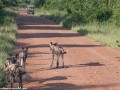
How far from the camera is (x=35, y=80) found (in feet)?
39.1

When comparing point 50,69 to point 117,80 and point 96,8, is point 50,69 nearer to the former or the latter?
point 117,80

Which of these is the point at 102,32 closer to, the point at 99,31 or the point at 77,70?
the point at 99,31

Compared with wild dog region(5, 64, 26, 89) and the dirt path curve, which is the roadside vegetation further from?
wild dog region(5, 64, 26, 89)

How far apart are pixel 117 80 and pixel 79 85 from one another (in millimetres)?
1349

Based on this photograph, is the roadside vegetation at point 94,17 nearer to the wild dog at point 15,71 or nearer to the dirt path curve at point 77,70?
the dirt path curve at point 77,70

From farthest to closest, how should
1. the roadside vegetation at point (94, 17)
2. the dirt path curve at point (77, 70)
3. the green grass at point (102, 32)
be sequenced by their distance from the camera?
the roadside vegetation at point (94, 17) → the green grass at point (102, 32) → the dirt path curve at point (77, 70)

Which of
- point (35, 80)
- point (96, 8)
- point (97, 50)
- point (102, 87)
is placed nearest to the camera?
point (102, 87)

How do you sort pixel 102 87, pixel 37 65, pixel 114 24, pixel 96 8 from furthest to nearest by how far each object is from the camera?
pixel 96 8
pixel 114 24
pixel 37 65
pixel 102 87

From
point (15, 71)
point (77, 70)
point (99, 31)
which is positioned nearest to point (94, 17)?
point (99, 31)

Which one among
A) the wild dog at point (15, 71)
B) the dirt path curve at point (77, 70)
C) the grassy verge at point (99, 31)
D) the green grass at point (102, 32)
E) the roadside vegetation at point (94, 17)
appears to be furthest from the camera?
the roadside vegetation at point (94, 17)

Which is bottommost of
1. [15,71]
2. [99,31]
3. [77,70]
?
[99,31]

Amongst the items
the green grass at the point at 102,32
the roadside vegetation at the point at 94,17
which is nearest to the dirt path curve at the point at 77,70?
the green grass at the point at 102,32

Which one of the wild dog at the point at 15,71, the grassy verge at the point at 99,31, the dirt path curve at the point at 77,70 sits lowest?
the grassy verge at the point at 99,31

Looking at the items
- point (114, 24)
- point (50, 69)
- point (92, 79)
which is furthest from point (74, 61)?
point (114, 24)
